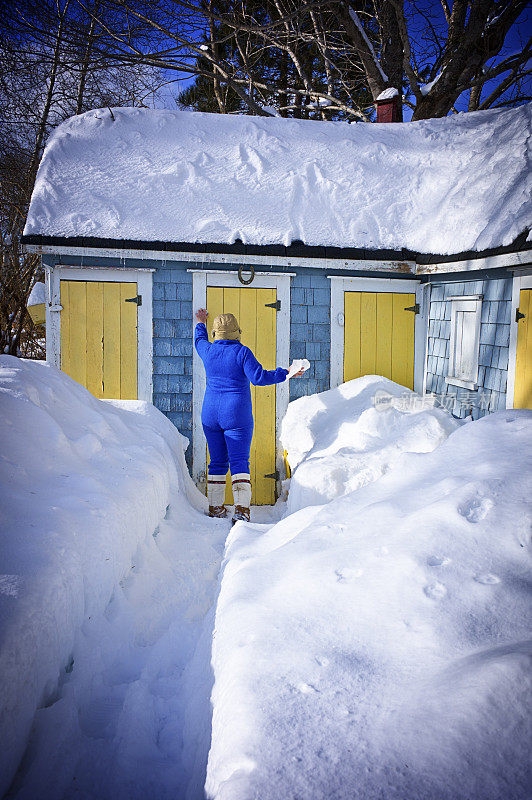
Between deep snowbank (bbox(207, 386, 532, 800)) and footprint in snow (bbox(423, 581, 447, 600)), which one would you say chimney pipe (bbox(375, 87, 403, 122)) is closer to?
deep snowbank (bbox(207, 386, 532, 800))

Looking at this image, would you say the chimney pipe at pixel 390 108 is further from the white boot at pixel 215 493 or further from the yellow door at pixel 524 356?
the white boot at pixel 215 493

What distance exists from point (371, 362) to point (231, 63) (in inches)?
422

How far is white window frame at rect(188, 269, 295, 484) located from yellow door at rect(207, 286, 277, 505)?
61 millimetres

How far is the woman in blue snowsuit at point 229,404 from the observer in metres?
5.08

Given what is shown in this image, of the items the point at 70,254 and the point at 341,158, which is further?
the point at 341,158

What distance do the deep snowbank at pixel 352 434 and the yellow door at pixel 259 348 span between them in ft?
1.04

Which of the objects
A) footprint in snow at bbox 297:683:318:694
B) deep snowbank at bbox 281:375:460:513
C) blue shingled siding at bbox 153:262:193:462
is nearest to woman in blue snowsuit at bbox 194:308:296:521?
deep snowbank at bbox 281:375:460:513

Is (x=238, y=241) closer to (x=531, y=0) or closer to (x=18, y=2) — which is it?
(x=18, y=2)

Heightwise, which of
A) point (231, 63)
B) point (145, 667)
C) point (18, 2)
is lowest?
point (145, 667)

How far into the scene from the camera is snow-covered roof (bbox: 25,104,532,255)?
6059mm

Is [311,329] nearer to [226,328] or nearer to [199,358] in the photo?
[199,358]

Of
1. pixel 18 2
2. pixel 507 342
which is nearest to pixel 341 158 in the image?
pixel 507 342

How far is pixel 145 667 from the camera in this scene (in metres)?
2.65

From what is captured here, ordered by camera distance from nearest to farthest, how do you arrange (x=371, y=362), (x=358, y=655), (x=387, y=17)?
(x=358, y=655)
(x=371, y=362)
(x=387, y=17)
